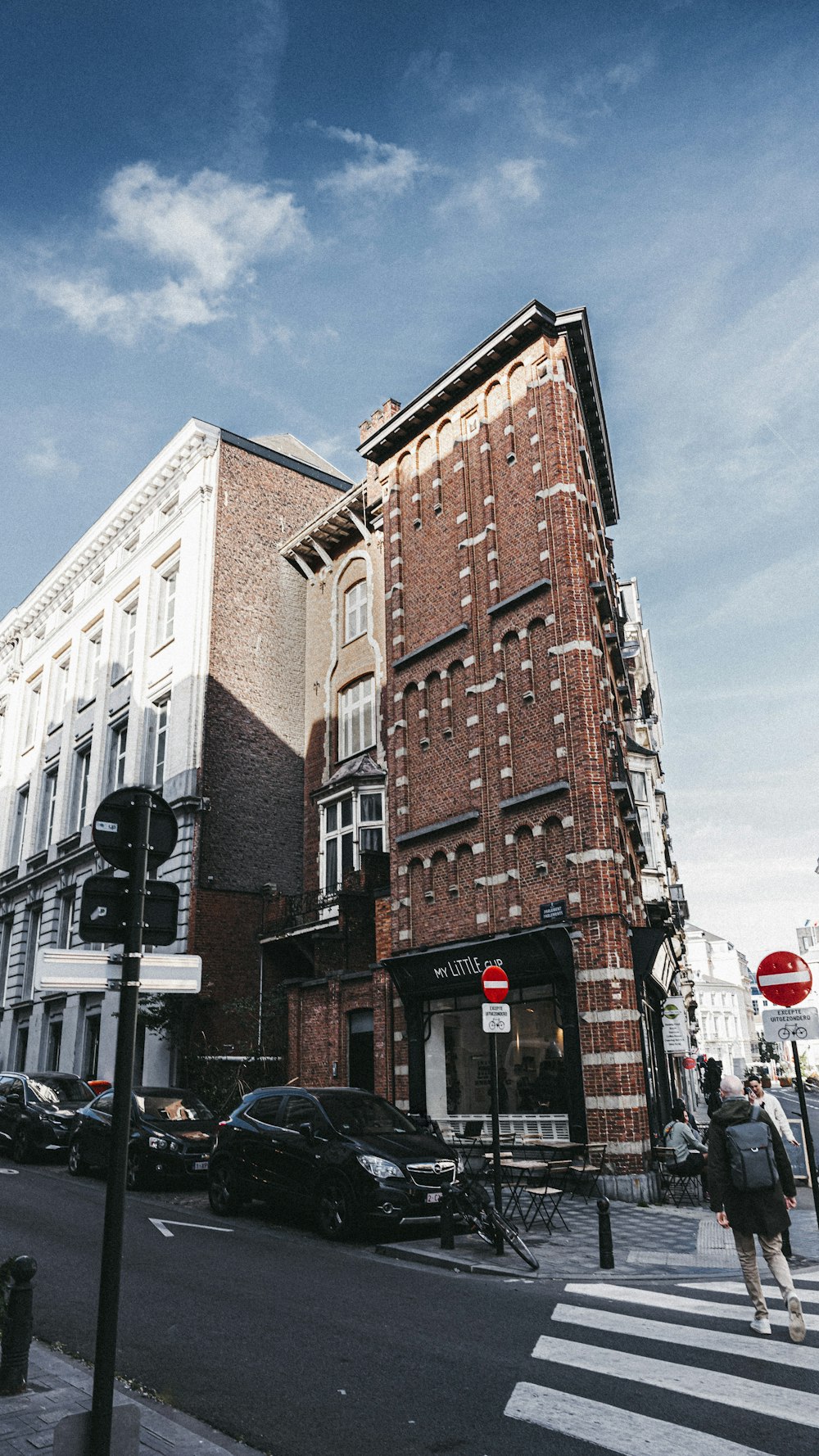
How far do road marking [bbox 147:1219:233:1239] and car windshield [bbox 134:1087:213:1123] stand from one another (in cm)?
408

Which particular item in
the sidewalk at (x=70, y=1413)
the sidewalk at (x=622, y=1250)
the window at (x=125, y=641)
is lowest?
the sidewalk at (x=622, y=1250)

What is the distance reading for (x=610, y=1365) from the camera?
19.5 ft

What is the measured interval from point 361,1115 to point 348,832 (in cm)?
1362

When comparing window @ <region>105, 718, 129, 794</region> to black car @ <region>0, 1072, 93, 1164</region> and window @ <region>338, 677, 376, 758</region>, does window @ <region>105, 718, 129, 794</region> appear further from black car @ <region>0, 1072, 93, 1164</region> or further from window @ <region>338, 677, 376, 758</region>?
black car @ <region>0, 1072, 93, 1164</region>

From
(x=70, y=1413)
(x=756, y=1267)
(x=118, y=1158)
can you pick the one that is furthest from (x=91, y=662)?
(x=118, y=1158)

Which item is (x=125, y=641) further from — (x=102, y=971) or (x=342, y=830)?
(x=102, y=971)

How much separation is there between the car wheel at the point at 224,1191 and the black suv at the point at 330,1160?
0.01 meters

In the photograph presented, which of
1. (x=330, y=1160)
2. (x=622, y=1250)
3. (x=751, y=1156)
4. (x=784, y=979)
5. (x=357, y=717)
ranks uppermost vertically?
(x=357, y=717)

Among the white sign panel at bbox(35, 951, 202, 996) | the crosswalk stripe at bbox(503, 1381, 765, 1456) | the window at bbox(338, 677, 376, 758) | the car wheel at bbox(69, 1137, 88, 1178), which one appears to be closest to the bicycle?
the crosswalk stripe at bbox(503, 1381, 765, 1456)

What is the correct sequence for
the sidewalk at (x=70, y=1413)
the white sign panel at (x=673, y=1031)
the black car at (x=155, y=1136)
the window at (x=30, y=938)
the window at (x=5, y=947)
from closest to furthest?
the sidewalk at (x=70, y=1413), the black car at (x=155, y=1136), the white sign panel at (x=673, y=1031), the window at (x=30, y=938), the window at (x=5, y=947)

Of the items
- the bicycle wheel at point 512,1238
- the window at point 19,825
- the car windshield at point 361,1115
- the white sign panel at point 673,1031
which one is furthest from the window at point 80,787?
the bicycle wheel at point 512,1238

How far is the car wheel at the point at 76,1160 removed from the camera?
1670cm

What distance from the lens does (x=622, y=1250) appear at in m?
10.5

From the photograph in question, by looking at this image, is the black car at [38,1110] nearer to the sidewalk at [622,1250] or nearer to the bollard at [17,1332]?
the sidewalk at [622,1250]
